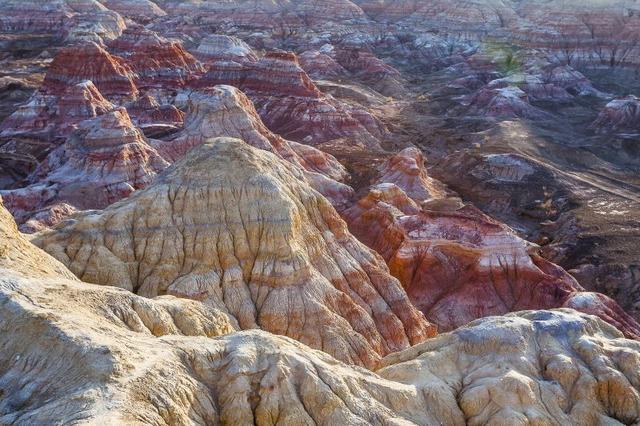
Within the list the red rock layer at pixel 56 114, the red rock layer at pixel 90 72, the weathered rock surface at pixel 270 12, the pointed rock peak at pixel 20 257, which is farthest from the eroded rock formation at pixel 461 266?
the weathered rock surface at pixel 270 12

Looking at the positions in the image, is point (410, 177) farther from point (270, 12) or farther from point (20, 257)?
point (270, 12)

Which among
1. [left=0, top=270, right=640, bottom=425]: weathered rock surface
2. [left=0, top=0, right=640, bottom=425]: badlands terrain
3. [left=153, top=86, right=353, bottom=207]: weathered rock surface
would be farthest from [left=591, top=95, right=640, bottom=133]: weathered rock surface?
[left=0, top=270, right=640, bottom=425]: weathered rock surface

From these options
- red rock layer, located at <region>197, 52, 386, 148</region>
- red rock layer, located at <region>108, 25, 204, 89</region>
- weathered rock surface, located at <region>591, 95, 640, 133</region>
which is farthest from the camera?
weathered rock surface, located at <region>591, 95, 640, 133</region>

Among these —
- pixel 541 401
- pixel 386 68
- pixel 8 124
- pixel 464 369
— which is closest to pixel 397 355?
pixel 464 369

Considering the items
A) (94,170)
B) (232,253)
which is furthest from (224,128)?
(232,253)

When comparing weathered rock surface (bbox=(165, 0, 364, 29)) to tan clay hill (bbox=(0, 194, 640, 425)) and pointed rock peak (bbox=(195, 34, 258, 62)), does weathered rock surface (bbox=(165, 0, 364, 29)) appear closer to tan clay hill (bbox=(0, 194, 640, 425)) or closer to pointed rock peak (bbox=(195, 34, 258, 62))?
pointed rock peak (bbox=(195, 34, 258, 62))

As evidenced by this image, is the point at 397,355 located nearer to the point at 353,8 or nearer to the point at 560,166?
the point at 560,166
